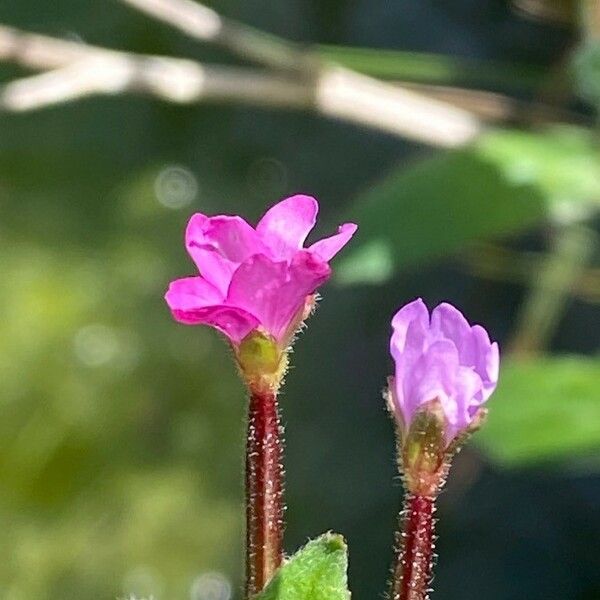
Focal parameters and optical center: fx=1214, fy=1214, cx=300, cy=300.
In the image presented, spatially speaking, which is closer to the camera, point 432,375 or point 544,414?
point 432,375

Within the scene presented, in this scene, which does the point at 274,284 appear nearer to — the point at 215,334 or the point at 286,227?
the point at 286,227

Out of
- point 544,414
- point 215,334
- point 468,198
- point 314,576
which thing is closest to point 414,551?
point 314,576

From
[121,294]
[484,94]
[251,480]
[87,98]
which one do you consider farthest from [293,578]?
[87,98]

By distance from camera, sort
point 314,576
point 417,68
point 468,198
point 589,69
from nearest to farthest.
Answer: point 314,576, point 589,69, point 468,198, point 417,68

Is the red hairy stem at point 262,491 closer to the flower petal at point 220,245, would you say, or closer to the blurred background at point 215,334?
the flower petal at point 220,245

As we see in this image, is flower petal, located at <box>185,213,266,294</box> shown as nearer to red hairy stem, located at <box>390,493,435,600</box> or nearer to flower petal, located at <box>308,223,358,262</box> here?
flower petal, located at <box>308,223,358,262</box>

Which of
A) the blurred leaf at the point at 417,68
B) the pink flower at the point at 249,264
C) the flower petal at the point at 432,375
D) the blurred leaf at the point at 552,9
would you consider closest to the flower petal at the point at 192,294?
the pink flower at the point at 249,264

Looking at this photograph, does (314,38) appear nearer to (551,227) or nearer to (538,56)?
(538,56)
